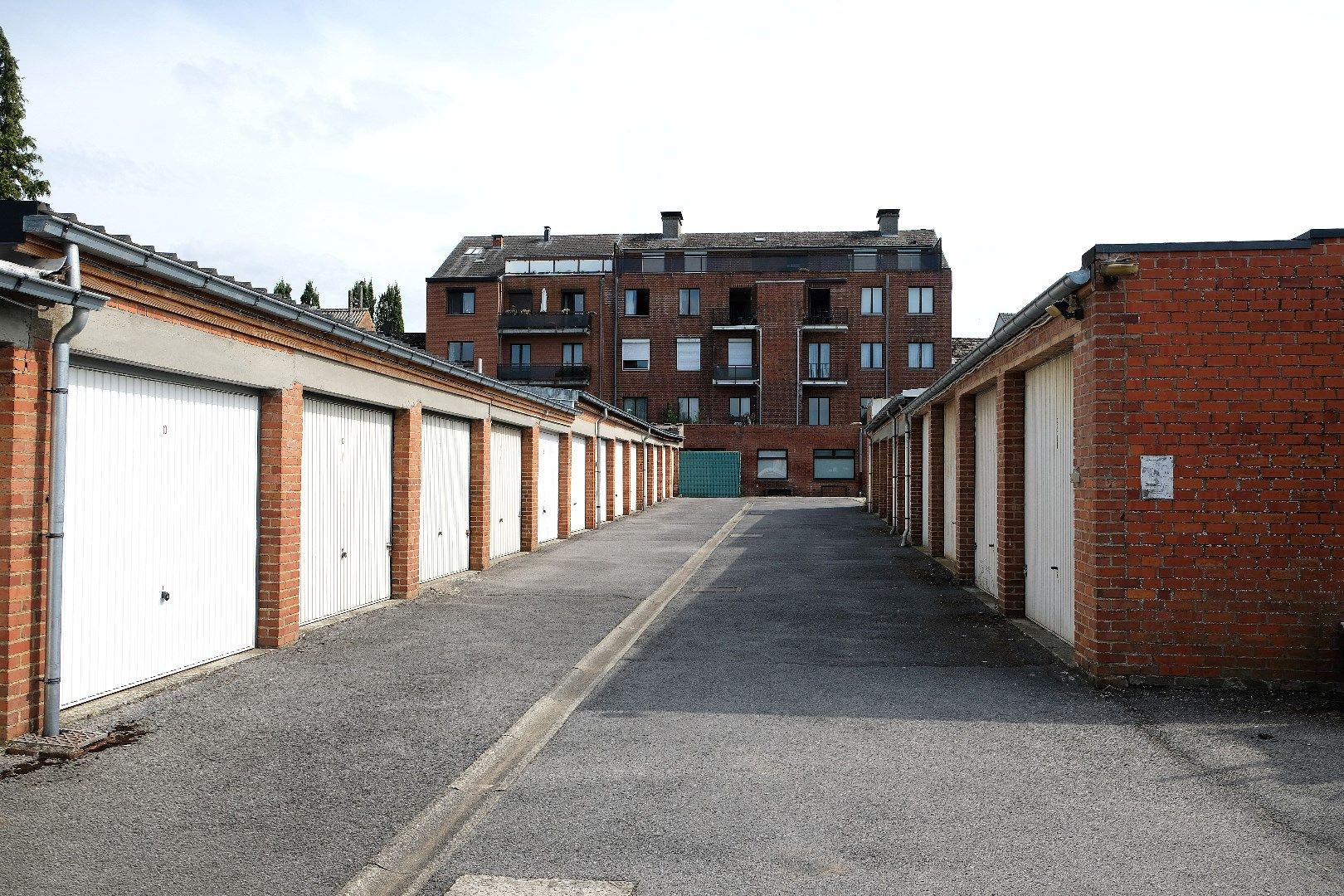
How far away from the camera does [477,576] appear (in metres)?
13.5

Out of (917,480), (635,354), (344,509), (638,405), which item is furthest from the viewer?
(635,354)

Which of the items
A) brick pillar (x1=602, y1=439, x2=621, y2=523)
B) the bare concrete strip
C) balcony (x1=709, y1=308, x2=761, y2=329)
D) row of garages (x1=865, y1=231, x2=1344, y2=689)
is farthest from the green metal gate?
row of garages (x1=865, y1=231, x2=1344, y2=689)

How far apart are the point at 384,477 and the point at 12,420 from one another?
5.82 meters

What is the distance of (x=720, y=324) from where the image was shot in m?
48.3

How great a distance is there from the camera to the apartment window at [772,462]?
44969 millimetres

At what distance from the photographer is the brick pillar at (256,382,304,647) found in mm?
8219

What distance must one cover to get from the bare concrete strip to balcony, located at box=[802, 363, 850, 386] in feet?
133

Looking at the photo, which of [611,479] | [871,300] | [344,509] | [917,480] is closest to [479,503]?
[344,509]

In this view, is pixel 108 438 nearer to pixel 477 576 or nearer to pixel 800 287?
pixel 477 576

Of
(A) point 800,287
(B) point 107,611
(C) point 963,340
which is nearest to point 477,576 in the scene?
(B) point 107,611

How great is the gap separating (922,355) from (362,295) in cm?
3956

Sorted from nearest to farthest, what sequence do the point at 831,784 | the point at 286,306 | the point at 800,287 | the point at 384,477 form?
the point at 831,784, the point at 286,306, the point at 384,477, the point at 800,287

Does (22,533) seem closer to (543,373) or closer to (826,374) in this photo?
(826,374)

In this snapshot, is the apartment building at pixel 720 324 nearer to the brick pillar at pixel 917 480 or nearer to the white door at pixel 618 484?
the white door at pixel 618 484
